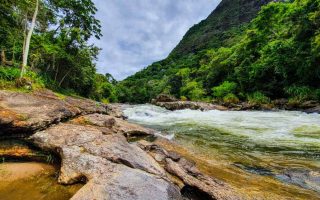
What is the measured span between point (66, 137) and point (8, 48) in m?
16.6

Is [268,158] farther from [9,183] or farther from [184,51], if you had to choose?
[184,51]

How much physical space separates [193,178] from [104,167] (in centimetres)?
190

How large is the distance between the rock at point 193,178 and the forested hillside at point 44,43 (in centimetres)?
875

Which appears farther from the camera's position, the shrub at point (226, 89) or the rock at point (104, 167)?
the shrub at point (226, 89)

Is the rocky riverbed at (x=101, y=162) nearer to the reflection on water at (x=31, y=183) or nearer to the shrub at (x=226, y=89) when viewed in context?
the reflection on water at (x=31, y=183)

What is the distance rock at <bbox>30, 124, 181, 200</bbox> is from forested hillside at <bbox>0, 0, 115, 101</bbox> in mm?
6694

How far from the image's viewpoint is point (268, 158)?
7293 millimetres

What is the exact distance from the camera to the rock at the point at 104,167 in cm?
360

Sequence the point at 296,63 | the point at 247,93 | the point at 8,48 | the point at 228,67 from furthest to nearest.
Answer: the point at 228,67
the point at 247,93
the point at 296,63
the point at 8,48

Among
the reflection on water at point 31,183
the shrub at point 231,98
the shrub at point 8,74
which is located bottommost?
the reflection on water at point 31,183

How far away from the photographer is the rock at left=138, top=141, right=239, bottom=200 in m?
4.39

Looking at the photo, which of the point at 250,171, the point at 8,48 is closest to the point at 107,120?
the point at 250,171

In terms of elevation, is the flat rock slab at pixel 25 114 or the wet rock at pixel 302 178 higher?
the flat rock slab at pixel 25 114

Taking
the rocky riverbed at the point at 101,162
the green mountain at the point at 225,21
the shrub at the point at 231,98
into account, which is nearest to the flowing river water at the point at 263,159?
the rocky riverbed at the point at 101,162
